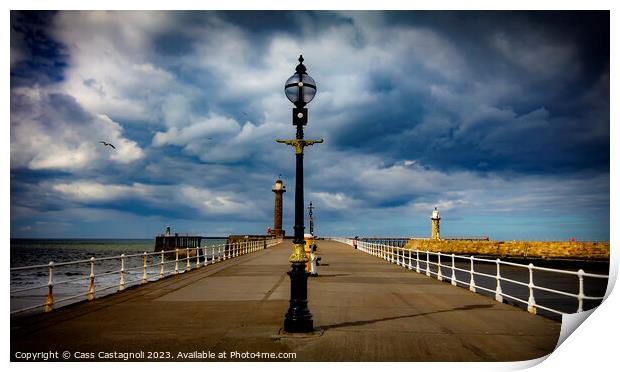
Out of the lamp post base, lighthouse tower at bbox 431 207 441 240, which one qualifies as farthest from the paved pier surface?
lighthouse tower at bbox 431 207 441 240

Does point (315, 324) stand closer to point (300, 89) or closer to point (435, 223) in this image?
point (300, 89)

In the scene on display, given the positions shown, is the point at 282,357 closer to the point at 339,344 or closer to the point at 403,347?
the point at 339,344

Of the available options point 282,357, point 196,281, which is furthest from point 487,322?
point 196,281

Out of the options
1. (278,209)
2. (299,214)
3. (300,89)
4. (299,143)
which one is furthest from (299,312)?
(278,209)

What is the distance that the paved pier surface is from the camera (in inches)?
280

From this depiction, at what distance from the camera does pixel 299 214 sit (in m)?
8.38

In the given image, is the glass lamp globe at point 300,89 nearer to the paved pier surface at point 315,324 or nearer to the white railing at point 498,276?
the paved pier surface at point 315,324

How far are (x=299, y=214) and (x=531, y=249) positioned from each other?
4867cm

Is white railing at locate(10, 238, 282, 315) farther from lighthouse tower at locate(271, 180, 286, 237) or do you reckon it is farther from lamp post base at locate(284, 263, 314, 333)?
lighthouse tower at locate(271, 180, 286, 237)

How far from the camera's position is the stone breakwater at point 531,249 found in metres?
44.8

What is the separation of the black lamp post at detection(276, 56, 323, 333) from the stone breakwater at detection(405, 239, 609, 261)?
43844 mm

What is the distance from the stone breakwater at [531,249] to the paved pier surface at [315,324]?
37.9m

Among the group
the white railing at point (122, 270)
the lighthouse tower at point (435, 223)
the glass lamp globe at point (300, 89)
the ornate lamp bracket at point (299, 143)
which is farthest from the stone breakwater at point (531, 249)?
the glass lamp globe at point (300, 89)

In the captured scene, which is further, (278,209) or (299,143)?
(278,209)
